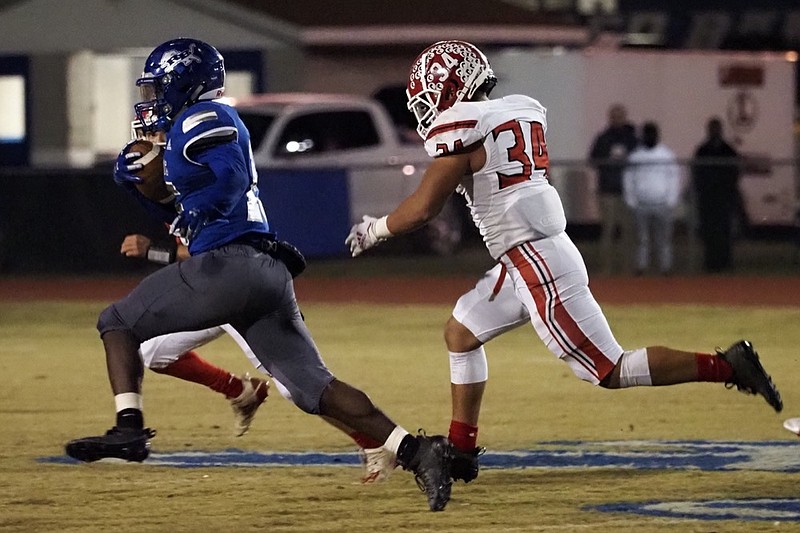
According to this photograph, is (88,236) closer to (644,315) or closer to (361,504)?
(644,315)

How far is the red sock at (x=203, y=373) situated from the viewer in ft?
25.6

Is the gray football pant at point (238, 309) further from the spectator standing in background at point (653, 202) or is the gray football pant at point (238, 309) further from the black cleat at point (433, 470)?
the spectator standing in background at point (653, 202)

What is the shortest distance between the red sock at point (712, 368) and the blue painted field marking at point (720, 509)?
1.70 ft

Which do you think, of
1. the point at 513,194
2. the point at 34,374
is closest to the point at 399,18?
the point at 34,374

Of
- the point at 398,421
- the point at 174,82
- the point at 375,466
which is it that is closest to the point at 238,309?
the point at 174,82

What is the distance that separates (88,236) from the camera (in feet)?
59.6

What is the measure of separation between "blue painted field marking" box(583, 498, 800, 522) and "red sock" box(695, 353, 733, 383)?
519mm

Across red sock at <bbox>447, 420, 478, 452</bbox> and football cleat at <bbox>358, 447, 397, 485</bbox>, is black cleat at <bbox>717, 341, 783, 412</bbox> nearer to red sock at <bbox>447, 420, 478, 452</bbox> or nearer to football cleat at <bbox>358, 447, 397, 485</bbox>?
red sock at <bbox>447, 420, 478, 452</bbox>

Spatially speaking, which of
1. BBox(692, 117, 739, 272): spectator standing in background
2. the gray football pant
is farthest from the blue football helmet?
BBox(692, 117, 739, 272): spectator standing in background

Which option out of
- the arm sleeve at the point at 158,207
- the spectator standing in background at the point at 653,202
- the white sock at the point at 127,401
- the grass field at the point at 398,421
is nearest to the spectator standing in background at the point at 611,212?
the spectator standing in background at the point at 653,202

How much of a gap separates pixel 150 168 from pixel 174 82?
0.34 meters

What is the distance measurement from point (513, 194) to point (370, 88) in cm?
1959

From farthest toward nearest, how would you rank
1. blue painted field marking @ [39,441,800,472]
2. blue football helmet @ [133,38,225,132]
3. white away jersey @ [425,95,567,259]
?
blue painted field marking @ [39,441,800,472], white away jersey @ [425,95,567,259], blue football helmet @ [133,38,225,132]

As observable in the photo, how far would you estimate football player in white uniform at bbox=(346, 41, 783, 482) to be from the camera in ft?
22.0
